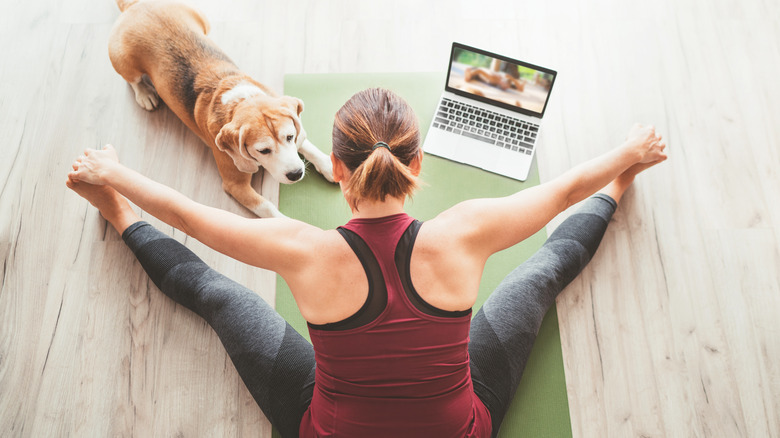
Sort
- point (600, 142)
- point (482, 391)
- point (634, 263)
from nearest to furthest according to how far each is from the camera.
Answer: point (482, 391) < point (634, 263) < point (600, 142)

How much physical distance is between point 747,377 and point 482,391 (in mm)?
942

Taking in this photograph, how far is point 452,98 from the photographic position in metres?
1.97

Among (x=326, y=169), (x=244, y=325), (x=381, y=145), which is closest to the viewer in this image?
(x=381, y=145)

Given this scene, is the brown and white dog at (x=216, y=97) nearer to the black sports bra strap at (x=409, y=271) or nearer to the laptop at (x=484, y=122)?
the laptop at (x=484, y=122)

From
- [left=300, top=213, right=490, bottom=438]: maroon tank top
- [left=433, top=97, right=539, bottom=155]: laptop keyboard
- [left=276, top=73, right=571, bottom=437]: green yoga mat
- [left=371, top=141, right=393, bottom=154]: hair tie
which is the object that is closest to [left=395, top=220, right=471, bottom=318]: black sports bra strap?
[left=300, top=213, right=490, bottom=438]: maroon tank top

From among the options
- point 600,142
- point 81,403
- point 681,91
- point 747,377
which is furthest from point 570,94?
point 81,403

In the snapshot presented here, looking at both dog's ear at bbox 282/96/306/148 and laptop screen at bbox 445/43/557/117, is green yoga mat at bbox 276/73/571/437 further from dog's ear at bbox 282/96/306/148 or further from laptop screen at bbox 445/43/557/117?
dog's ear at bbox 282/96/306/148

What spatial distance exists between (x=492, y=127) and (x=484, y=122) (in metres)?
0.03

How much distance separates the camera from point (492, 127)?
193 cm

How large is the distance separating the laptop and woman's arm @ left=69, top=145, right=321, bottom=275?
90cm

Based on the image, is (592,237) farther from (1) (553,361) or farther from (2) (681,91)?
(2) (681,91)

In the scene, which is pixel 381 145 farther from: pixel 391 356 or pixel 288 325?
pixel 288 325

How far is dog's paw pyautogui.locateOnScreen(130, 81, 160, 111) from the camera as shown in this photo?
6.51ft

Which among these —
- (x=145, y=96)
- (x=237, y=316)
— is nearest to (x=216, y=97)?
(x=145, y=96)
